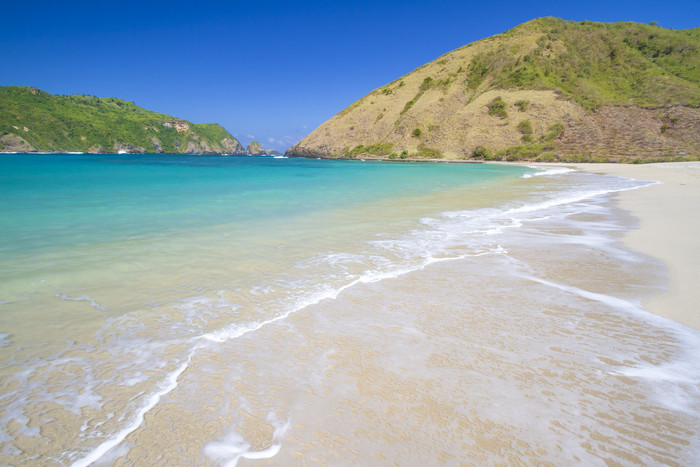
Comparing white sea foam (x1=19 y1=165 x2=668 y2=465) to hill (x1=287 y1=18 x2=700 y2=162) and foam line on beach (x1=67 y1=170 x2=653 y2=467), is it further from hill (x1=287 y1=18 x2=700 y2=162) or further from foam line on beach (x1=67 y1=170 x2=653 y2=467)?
hill (x1=287 y1=18 x2=700 y2=162)

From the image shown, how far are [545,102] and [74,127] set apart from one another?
172 metres

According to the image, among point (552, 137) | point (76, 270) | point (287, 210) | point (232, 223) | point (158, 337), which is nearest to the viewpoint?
point (158, 337)

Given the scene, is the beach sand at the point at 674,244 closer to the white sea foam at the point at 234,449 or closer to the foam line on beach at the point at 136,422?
the white sea foam at the point at 234,449

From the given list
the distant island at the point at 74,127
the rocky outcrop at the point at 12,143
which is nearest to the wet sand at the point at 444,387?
the rocky outcrop at the point at 12,143

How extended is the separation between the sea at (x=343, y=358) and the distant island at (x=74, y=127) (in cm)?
16437

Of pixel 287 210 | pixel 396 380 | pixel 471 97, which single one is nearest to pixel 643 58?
pixel 471 97

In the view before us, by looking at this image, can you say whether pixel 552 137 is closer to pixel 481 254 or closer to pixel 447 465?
pixel 481 254

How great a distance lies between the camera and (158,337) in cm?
350

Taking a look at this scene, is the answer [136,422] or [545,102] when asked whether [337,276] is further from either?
[545,102]

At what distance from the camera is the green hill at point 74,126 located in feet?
408

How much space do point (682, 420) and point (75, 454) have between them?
3903mm

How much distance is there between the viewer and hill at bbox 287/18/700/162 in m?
62.7

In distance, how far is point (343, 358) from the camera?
3.06 meters

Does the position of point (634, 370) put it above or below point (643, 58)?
below
